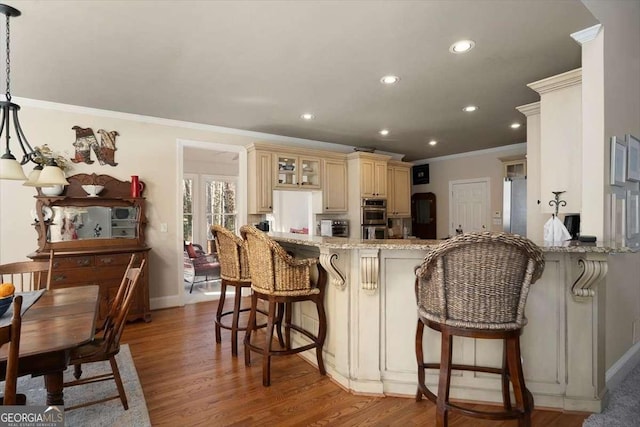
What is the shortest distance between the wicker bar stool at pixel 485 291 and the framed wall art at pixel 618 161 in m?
1.25

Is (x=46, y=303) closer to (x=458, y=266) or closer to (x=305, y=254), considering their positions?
(x=305, y=254)

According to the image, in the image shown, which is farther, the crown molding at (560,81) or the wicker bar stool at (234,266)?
the wicker bar stool at (234,266)

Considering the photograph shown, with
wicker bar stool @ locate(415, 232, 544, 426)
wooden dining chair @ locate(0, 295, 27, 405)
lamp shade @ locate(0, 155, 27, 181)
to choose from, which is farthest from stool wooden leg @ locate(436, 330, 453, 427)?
lamp shade @ locate(0, 155, 27, 181)

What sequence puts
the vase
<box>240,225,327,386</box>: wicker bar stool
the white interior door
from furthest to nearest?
the white interior door < the vase < <box>240,225,327,386</box>: wicker bar stool

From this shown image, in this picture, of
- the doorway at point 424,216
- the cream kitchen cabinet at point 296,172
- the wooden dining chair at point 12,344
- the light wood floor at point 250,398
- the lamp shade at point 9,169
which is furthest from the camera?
the doorway at point 424,216

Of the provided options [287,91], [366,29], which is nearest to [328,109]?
[287,91]

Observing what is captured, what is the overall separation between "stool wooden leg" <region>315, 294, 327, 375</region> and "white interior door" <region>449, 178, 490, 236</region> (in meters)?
5.05

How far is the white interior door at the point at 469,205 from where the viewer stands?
6531 millimetres

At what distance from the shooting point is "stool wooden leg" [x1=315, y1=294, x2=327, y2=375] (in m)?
2.54

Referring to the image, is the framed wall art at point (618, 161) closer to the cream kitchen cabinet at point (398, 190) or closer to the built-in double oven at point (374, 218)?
the built-in double oven at point (374, 218)

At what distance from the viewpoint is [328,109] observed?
13.4 ft

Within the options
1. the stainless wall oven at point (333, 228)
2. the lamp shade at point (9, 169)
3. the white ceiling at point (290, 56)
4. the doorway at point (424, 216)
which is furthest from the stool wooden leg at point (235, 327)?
the doorway at point (424, 216)

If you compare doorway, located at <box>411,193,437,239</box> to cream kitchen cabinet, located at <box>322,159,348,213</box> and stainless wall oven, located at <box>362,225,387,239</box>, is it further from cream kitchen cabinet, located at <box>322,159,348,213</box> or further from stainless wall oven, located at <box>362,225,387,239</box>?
cream kitchen cabinet, located at <box>322,159,348,213</box>

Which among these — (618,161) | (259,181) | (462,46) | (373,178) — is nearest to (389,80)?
(462,46)
